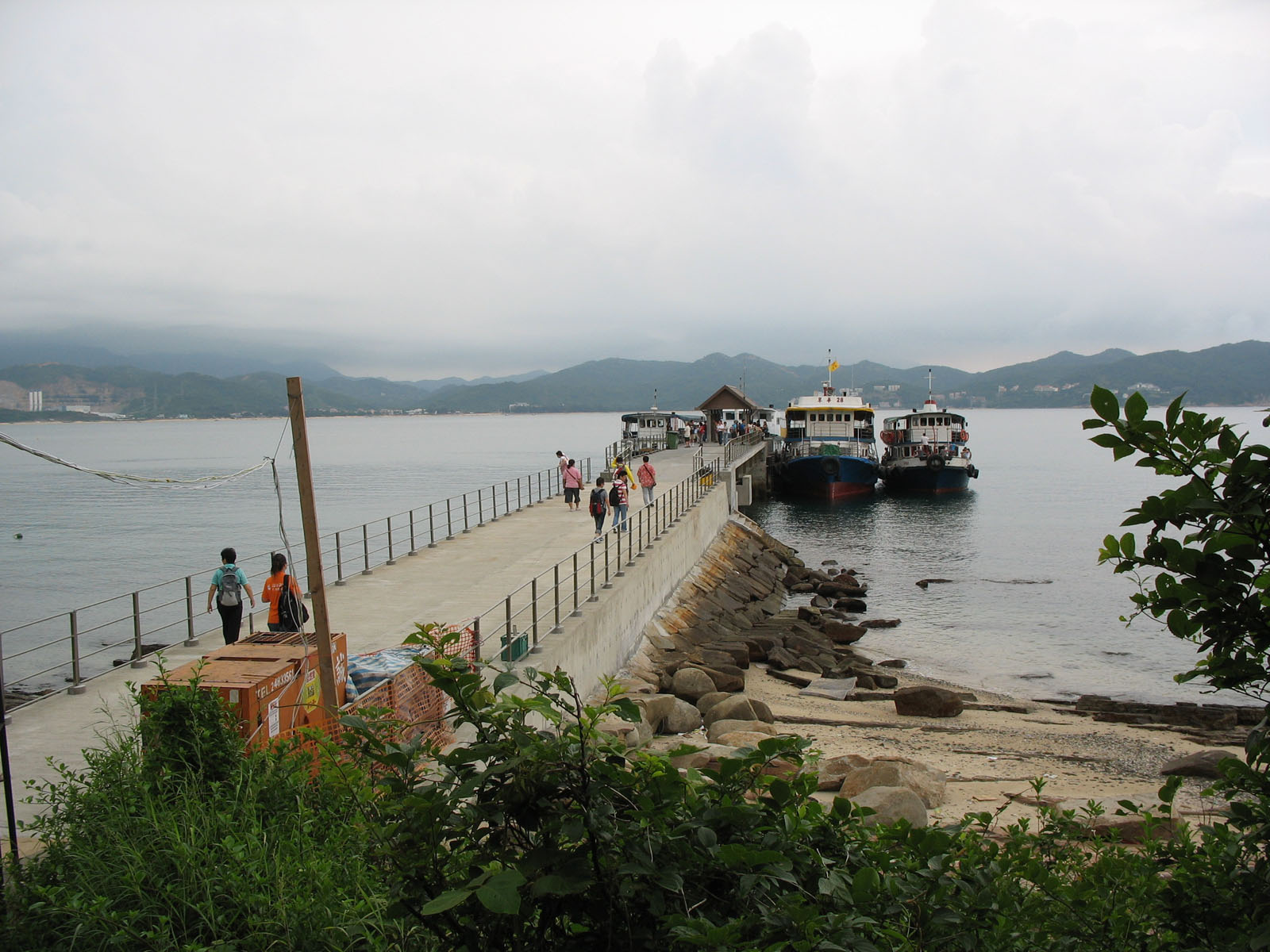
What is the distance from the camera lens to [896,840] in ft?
10.4

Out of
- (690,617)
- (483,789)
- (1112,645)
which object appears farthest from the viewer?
(1112,645)

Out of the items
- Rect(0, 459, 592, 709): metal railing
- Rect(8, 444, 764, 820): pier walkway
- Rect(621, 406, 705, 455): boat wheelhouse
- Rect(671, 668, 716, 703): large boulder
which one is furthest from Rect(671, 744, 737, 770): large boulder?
Rect(621, 406, 705, 455): boat wheelhouse

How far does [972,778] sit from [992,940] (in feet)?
30.9

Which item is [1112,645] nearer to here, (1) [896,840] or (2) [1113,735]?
(2) [1113,735]

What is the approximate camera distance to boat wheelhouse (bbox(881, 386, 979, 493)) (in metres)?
55.1

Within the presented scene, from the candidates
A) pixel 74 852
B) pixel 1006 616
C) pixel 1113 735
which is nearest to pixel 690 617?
pixel 1113 735

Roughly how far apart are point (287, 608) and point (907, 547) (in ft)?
107

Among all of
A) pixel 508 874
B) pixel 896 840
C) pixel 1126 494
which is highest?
pixel 508 874

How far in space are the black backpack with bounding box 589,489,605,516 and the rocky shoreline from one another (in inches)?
99.5

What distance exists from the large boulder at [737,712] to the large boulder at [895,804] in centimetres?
377

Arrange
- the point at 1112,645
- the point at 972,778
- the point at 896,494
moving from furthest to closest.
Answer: the point at 896,494 → the point at 1112,645 → the point at 972,778

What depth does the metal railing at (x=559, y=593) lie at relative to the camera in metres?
10.4

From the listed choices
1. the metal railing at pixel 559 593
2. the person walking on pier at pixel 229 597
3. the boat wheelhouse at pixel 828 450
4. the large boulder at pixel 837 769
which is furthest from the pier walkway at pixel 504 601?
the boat wheelhouse at pixel 828 450

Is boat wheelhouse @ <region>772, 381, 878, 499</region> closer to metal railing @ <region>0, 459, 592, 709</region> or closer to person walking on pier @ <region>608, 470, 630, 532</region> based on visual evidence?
metal railing @ <region>0, 459, 592, 709</region>
